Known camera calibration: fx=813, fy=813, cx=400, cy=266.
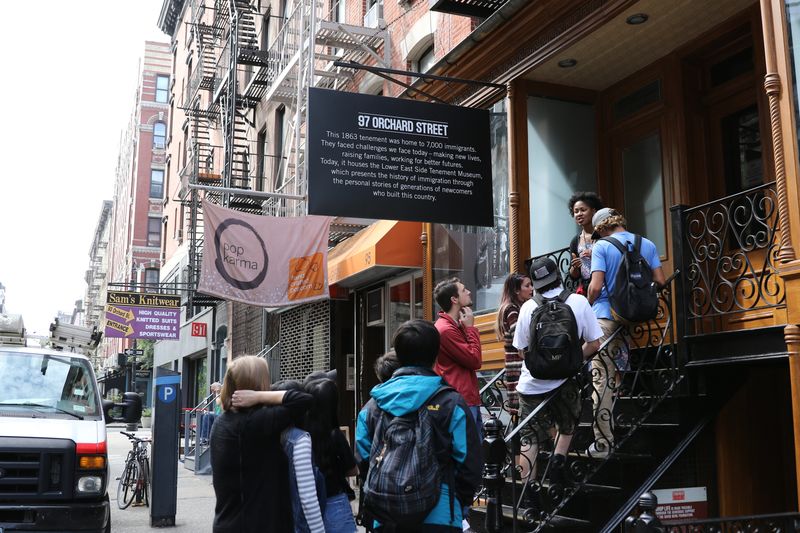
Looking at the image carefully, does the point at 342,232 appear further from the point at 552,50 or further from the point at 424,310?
the point at 552,50

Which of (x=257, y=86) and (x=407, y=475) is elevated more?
(x=257, y=86)

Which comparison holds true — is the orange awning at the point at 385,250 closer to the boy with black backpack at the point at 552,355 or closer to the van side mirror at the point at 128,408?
the van side mirror at the point at 128,408

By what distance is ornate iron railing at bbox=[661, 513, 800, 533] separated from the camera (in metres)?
4.98

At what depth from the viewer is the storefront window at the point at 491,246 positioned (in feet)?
35.0

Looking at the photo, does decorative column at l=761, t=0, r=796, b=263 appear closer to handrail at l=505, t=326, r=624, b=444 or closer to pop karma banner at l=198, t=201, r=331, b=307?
handrail at l=505, t=326, r=624, b=444

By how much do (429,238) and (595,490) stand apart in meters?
6.67

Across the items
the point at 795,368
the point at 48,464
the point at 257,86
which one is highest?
the point at 257,86

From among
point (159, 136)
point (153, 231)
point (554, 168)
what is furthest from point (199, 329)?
point (159, 136)

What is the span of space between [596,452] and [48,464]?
4.79 metres

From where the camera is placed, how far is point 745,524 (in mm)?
5289

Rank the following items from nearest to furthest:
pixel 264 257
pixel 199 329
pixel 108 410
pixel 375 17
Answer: pixel 108 410 → pixel 264 257 → pixel 375 17 → pixel 199 329

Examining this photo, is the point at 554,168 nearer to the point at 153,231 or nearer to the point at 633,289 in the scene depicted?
the point at 633,289

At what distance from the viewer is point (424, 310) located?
12.7 meters

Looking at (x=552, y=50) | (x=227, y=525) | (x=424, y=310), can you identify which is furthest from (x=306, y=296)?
(x=227, y=525)
